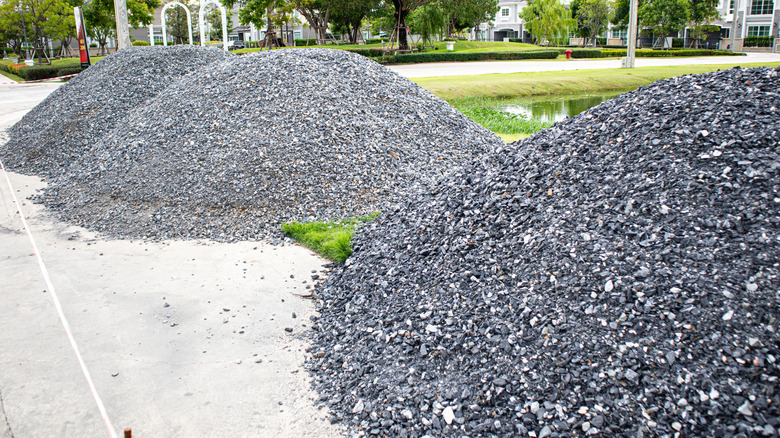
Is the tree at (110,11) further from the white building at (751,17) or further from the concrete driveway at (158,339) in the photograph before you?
the white building at (751,17)

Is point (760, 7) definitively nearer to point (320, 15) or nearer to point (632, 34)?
point (632, 34)

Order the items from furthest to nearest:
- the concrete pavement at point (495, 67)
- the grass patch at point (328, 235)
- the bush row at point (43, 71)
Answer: the bush row at point (43, 71) < the concrete pavement at point (495, 67) < the grass patch at point (328, 235)

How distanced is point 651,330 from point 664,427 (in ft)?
1.55

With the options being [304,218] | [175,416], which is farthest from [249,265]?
[175,416]

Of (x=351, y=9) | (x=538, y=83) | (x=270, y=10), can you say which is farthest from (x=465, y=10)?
(x=538, y=83)

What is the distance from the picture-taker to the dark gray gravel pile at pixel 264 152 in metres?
6.12

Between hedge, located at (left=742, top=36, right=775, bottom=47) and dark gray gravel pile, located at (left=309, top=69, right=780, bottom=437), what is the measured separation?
5215cm

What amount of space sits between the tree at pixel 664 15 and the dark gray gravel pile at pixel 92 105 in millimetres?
42860

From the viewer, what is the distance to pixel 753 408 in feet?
7.57

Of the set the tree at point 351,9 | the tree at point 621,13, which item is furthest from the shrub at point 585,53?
the tree at point 621,13

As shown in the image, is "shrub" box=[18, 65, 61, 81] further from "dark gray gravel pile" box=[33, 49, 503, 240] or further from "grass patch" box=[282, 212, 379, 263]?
"grass patch" box=[282, 212, 379, 263]

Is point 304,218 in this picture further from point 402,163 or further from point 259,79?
point 259,79

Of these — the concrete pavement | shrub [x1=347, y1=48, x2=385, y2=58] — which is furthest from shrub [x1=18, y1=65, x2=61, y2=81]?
the concrete pavement

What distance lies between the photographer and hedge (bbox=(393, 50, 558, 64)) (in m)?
30.8
